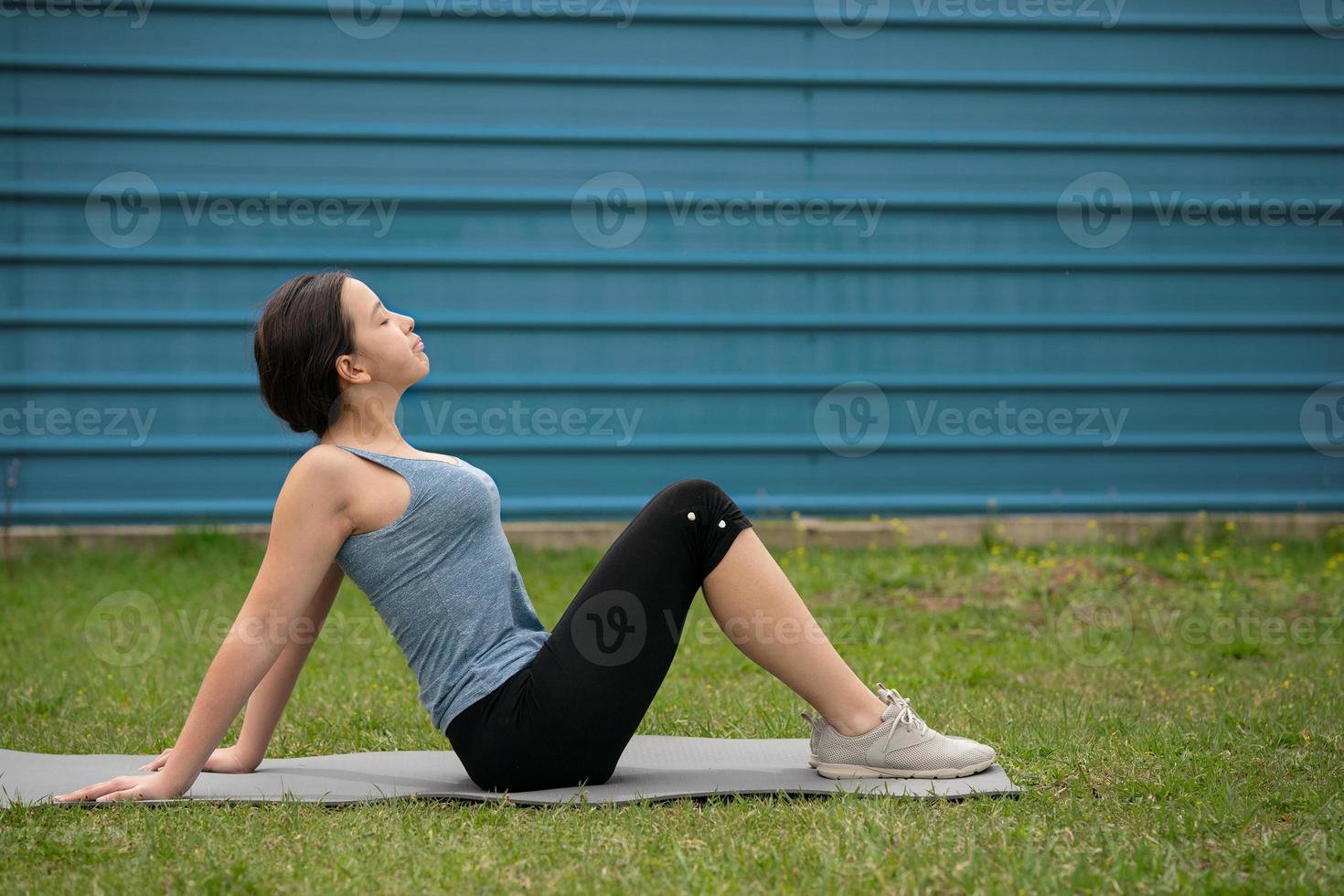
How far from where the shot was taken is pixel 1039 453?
17.5 feet

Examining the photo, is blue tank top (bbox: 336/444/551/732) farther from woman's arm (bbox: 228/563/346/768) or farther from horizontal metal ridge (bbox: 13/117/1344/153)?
horizontal metal ridge (bbox: 13/117/1344/153)

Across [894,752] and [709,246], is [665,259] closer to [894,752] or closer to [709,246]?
[709,246]

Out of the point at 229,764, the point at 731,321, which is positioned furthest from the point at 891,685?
the point at 731,321

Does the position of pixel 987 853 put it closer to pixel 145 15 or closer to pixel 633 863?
pixel 633 863

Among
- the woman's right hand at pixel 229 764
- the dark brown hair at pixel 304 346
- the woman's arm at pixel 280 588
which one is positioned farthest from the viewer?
the woman's right hand at pixel 229 764

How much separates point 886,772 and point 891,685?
1164 millimetres

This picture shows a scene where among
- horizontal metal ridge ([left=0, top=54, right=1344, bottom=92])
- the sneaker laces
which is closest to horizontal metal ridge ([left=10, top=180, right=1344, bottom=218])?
horizontal metal ridge ([left=0, top=54, right=1344, bottom=92])

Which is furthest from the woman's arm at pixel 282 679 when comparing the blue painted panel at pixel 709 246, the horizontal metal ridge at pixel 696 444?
the blue painted panel at pixel 709 246

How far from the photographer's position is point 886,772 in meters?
2.08

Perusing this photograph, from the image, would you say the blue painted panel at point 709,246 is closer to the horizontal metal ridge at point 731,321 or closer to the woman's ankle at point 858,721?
the horizontal metal ridge at point 731,321

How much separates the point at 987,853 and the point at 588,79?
4.07 metres

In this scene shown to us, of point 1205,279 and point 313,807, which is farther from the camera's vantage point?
point 1205,279

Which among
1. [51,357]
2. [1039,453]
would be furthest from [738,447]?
[51,357]

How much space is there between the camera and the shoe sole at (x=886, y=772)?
82.0 inches
